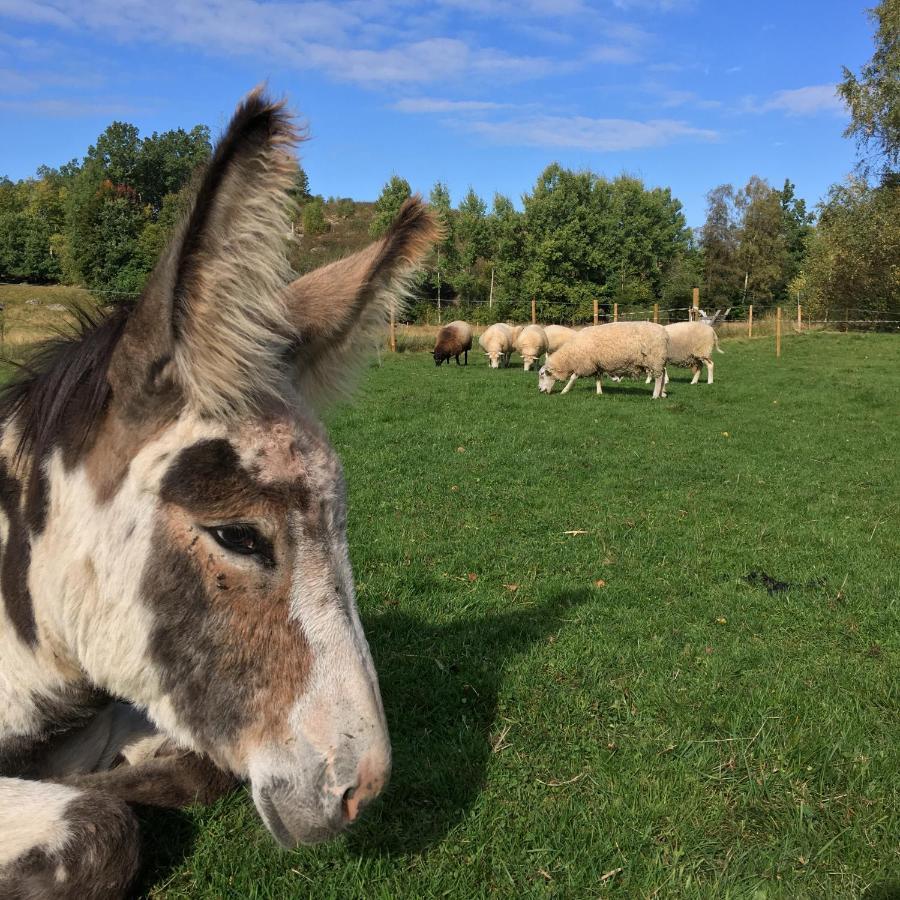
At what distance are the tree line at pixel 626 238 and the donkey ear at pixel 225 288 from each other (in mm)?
13269

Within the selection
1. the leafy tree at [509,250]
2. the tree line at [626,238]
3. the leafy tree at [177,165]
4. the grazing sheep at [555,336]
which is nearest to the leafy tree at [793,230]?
the tree line at [626,238]

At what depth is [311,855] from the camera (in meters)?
2.48

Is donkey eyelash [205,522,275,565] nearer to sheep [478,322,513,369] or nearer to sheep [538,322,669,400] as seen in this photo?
sheep [538,322,669,400]

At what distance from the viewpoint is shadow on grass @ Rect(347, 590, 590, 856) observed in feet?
8.82

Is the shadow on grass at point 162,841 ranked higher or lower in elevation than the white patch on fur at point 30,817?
lower

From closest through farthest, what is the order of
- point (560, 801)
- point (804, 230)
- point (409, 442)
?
point (560, 801) < point (409, 442) < point (804, 230)

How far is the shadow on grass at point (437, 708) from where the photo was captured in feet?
8.82

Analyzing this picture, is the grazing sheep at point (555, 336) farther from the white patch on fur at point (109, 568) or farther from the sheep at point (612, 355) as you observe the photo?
the white patch on fur at point (109, 568)

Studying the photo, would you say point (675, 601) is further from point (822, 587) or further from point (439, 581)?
point (439, 581)

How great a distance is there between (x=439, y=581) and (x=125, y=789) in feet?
10.5

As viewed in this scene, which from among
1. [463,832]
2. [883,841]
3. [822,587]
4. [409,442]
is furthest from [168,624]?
[409,442]

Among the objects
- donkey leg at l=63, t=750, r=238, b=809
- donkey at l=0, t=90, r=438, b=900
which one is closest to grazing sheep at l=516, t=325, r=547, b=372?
donkey leg at l=63, t=750, r=238, b=809

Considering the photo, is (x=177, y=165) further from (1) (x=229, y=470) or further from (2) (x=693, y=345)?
(2) (x=693, y=345)

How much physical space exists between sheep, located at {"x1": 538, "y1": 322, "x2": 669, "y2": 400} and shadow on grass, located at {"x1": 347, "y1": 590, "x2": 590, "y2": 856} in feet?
46.1
